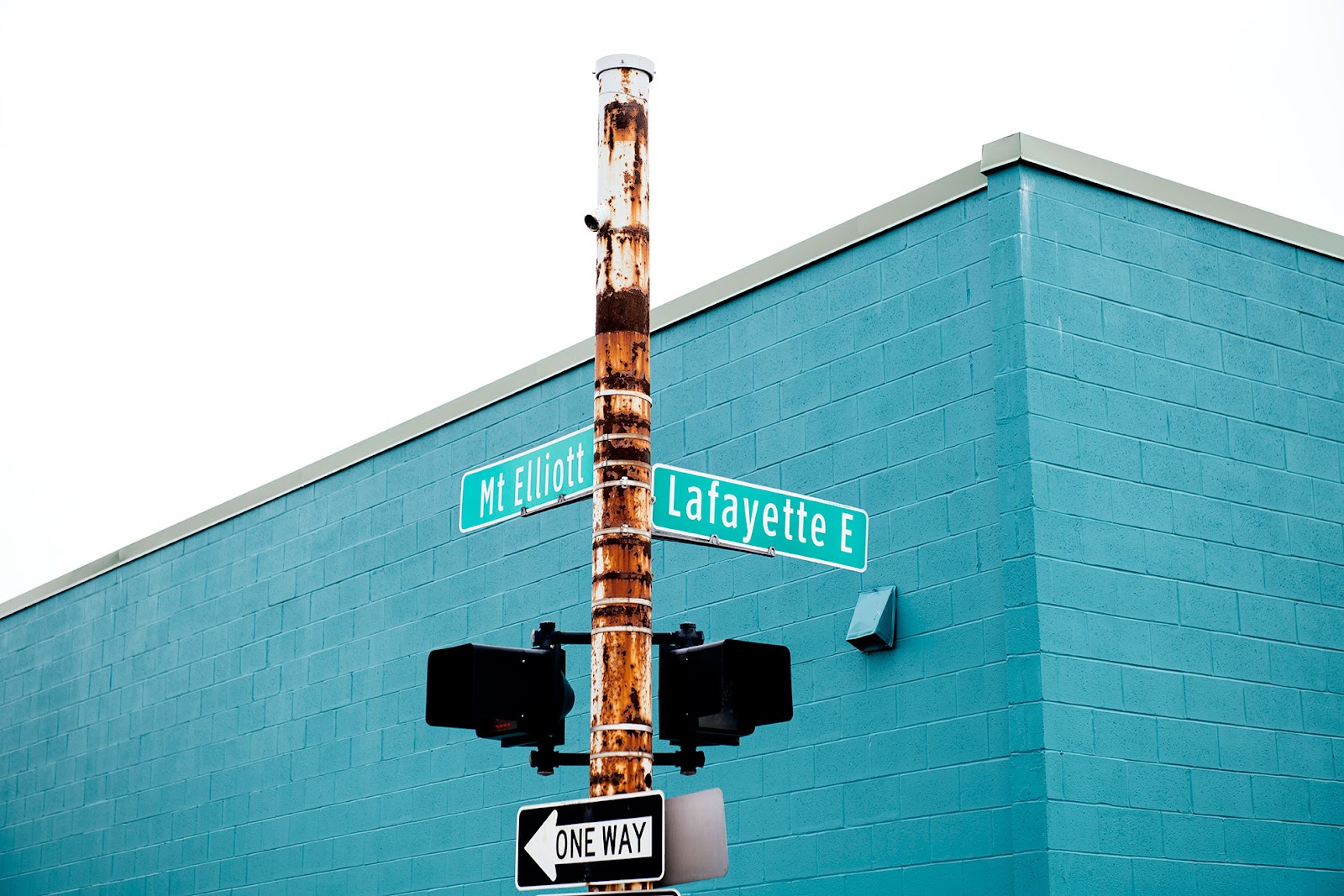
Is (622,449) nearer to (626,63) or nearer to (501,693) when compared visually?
(501,693)

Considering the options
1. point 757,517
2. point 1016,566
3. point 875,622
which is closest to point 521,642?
point 875,622

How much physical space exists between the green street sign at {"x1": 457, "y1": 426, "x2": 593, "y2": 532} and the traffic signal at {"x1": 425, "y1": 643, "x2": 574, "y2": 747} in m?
0.78

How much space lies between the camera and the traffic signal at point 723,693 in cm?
697

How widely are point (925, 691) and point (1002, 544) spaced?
3.93 ft

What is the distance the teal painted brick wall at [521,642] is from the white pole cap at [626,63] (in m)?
5.08

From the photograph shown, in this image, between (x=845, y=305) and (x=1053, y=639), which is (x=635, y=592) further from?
(x=845, y=305)

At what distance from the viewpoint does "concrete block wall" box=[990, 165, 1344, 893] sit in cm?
1125

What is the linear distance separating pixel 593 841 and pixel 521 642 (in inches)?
337

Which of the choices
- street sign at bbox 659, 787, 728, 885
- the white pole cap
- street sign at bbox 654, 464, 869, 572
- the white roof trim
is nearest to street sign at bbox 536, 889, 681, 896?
street sign at bbox 659, 787, 728, 885

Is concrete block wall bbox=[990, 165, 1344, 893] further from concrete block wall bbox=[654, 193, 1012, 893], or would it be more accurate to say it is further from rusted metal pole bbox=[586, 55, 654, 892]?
rusted metal pole bbox=[586, 55, 654, 892]

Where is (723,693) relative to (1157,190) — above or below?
below

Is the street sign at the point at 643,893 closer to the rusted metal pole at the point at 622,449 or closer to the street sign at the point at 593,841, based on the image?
the street sign at the point at 593,841

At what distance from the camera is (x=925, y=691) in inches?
472

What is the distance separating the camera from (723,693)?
22.8 ft
